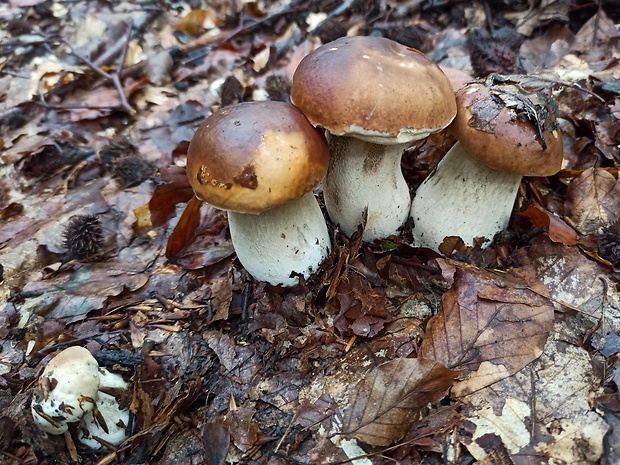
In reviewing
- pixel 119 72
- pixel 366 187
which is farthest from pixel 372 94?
pixel 119 72

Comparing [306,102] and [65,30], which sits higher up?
[306,102]

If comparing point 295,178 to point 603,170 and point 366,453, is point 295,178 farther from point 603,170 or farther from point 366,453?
point 603,170

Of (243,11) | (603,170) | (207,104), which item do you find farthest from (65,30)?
(603,170)

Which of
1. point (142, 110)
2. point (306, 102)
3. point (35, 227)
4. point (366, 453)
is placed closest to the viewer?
point (366, 453)

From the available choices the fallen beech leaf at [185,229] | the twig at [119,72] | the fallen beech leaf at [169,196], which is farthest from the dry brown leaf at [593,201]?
the twig at [119,72]

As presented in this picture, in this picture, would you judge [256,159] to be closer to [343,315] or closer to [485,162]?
[343,315]

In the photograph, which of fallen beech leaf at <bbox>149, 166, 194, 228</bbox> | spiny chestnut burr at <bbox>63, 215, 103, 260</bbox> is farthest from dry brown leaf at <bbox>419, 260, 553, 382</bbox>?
spiny chestnut burr at <bbox>63, 215, 103, 260</bbox>

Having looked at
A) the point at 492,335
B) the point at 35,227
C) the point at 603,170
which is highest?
the point at 603,170
